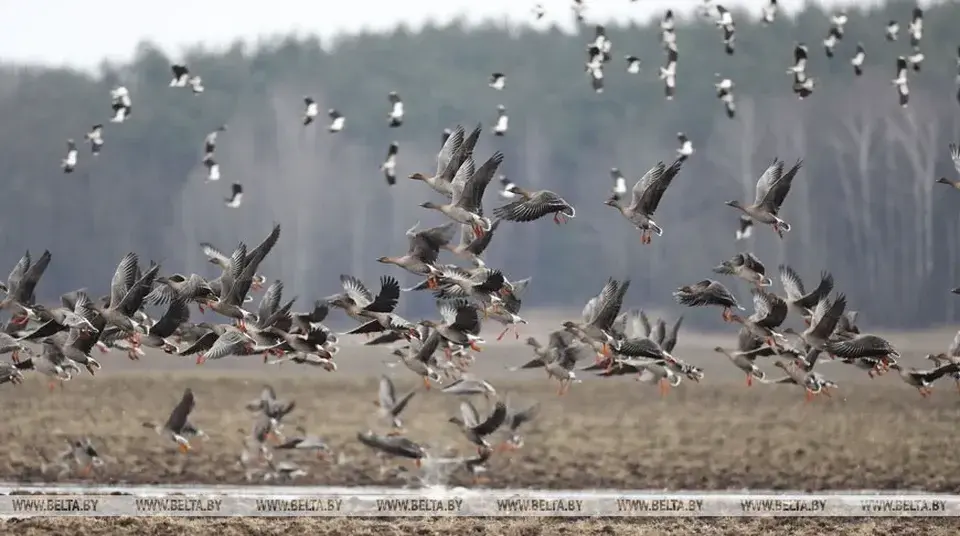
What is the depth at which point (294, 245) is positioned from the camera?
10312 mm

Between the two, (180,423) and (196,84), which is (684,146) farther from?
(180,423)

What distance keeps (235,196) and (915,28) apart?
6.25 m

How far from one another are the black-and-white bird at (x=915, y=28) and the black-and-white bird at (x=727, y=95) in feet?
5.37

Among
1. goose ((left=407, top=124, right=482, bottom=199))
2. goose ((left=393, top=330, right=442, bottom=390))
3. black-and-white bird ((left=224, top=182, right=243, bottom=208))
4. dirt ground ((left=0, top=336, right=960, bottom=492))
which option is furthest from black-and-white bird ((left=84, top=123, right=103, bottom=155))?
goose ((left=407, top=124, right=482, bottom=199))

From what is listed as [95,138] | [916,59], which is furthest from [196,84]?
[916,59]

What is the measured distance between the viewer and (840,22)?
10297 mm

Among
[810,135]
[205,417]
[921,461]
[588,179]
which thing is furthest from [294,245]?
[921,461]

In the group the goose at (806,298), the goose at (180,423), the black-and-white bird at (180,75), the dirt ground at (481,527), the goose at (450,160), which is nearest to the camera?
the goose at (450,160)

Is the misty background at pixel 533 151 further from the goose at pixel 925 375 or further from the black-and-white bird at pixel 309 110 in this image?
the goose at pixel 925 375

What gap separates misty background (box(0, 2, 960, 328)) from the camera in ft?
33.5

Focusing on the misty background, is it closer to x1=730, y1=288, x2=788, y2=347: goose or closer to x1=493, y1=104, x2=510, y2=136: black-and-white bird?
x1=493, y1=104, x2=510, y2=136: black-and-white bird

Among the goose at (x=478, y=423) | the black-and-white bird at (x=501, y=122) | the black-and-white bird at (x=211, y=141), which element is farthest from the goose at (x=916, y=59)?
the black-and-white bird at (x=211, y=141)

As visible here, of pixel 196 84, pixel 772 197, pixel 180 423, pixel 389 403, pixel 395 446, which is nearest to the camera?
pixel 772 197

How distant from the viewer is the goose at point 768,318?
7.07m
